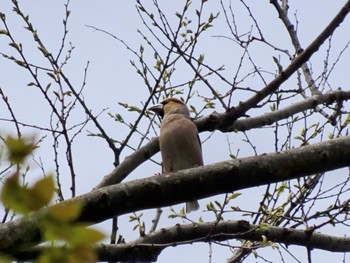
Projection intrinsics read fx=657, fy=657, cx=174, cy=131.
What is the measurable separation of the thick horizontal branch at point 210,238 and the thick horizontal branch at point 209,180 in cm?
71

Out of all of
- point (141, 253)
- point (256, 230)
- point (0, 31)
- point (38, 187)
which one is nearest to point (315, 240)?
point (256, 230)

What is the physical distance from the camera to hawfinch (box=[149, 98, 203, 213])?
5902 millimetres

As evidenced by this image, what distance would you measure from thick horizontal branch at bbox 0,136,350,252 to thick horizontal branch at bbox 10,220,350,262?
0.71 meters

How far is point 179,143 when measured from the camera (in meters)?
6.05

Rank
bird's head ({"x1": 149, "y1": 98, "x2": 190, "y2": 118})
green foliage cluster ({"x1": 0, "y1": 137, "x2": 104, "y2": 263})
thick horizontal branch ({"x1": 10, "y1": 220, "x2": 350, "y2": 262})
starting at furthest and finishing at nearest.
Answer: bird's head ({"x1": 149, "y1": 98, "x2": 190, "y2": 118}) → thick horizontal branch ({"x1": 10, "y1": 220, "x2": 350, "y2": 262}) → green foliage cluster ({"x1": 0, "y1": 137, "x2": 104, "y2": 263})

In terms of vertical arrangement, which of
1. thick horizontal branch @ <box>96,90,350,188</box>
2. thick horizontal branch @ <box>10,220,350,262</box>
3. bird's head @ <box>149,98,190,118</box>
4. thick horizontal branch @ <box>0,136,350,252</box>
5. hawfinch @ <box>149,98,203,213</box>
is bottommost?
thick horizontal branch @ <box>0,136,350,252</box>

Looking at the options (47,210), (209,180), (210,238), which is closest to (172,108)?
(210,238)

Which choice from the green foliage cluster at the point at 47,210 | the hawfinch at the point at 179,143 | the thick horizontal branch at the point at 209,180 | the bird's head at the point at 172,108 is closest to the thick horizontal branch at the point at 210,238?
the thick horizontal branch at the point at 209,180

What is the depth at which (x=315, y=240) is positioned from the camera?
12.6ft

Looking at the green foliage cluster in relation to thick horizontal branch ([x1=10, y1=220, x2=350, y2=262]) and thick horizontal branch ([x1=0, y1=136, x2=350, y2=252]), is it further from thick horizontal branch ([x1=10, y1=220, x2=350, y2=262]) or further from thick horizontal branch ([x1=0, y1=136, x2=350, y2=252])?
thick horizontal branch ([x1=10, y1=220, x2=350, y2=262])

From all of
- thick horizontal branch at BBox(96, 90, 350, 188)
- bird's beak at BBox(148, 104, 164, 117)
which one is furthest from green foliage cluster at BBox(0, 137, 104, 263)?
bird's beak at BBox(148, 104, 164, 117)

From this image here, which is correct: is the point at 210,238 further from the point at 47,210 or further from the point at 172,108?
the point at 172,108

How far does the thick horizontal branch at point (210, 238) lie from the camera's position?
3.08 metres

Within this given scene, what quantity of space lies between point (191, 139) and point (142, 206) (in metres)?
3.81
